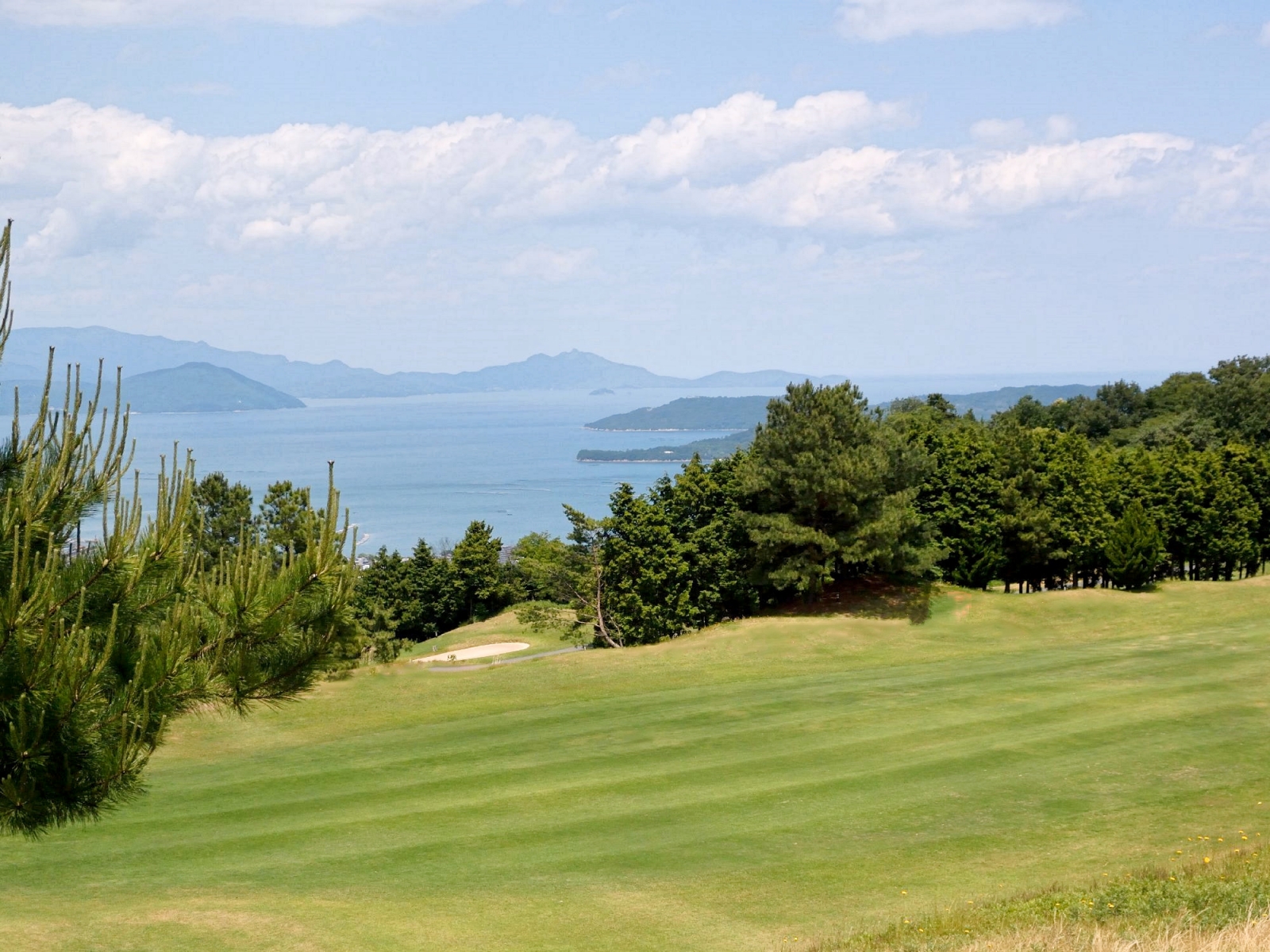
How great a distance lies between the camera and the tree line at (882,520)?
142ft

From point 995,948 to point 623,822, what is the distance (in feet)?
29.7

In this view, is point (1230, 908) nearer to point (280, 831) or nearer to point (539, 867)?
point (539, 867)

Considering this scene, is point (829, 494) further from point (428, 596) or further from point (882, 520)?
point (428, 596)

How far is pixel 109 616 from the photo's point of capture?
30.1ft

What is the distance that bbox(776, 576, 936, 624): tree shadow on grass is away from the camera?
43094mm

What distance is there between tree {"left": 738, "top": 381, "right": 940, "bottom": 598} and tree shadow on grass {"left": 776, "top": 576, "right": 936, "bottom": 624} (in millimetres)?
553

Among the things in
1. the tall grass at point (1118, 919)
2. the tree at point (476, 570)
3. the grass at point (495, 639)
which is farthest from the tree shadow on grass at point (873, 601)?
the tree at point (476, 570)

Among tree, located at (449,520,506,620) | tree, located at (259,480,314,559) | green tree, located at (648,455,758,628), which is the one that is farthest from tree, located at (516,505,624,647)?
tree, located at (449,520,506,620)

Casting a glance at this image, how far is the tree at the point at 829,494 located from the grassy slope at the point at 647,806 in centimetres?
961

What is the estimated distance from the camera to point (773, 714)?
26.9 m

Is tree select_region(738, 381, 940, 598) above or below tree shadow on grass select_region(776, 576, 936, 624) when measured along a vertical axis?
above

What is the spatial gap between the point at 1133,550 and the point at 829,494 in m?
15.1

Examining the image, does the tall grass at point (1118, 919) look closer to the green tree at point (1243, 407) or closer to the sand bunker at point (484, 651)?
the sand bunker at point (484, 651)

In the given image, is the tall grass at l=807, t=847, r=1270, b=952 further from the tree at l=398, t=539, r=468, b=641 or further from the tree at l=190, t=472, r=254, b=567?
the tree at l=398, t=539, r=468, b=641
